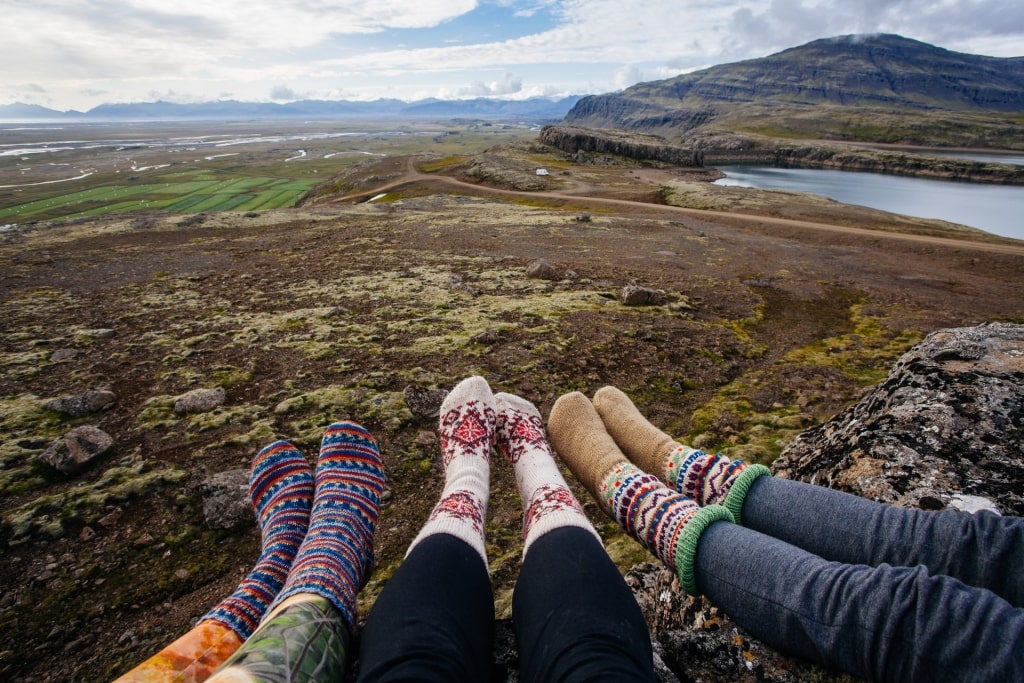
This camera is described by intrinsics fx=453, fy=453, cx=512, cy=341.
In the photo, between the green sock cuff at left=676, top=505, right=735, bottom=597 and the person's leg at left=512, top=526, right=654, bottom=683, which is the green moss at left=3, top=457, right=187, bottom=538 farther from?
the green sock cuff at left=676, top=505, right=735, bottom=597

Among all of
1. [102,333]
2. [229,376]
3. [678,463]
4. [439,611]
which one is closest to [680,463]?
[678,463]

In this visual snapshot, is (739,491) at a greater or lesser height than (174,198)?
lesser

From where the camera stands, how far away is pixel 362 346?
8789mm

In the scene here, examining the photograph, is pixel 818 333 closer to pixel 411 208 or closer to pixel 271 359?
pixel 271 359

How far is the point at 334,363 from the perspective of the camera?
8102 millimetres

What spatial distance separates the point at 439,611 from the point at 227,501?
369 cm

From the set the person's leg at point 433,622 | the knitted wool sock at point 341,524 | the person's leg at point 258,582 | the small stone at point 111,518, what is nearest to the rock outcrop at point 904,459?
the person's leg at point 433,622

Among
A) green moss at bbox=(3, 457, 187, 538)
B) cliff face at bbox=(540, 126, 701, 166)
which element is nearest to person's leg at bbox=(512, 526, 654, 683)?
green moss at bbox=(3, 457, 187, 538)

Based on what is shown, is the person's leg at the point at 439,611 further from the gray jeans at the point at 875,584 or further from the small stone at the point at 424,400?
the small stone at the point at 424,400

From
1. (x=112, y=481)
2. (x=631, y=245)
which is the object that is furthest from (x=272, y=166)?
(x=112, y=481)

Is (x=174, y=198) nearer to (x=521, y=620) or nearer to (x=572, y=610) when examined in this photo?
(x=521, y=620)

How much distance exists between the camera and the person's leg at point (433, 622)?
77.4 inches

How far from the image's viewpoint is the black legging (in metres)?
1.96

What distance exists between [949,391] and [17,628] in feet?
26.9
